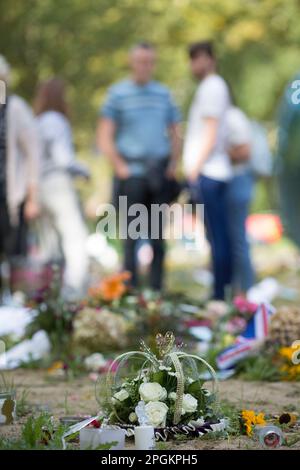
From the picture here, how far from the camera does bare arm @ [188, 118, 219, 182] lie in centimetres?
754

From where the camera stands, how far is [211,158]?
25.1 ft

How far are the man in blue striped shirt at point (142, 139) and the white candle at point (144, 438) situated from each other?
440 cm

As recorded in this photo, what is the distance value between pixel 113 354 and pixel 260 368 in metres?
0.82

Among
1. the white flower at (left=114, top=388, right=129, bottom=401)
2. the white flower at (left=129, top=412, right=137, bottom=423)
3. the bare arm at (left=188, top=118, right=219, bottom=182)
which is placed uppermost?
the bare arm at (left=188, top=118, right=219, bottom=182)

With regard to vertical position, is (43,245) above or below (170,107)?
below

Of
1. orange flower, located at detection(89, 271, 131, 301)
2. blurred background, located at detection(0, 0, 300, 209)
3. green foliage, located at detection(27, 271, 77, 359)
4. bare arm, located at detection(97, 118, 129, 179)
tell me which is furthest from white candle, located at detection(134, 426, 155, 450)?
blurred background, located at detection(0, 0, 300, 209)

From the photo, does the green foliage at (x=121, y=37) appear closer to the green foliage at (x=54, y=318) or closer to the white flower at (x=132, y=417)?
the green foliage at (x=54, y=318)

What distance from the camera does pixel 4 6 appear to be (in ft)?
37.3

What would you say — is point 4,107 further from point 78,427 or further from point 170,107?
point 78,427

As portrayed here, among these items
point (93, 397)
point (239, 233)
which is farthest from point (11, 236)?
point (93, 397)

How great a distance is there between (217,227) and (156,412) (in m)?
4.16

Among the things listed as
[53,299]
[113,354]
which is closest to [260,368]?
[113,354]

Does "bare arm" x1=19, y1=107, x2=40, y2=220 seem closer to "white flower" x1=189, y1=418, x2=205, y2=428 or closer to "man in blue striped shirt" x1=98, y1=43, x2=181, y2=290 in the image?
"man in blue striped shirt" x1=98, y1=43, x2=181, y2=290

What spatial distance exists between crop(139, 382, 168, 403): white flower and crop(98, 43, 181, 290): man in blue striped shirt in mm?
4221
